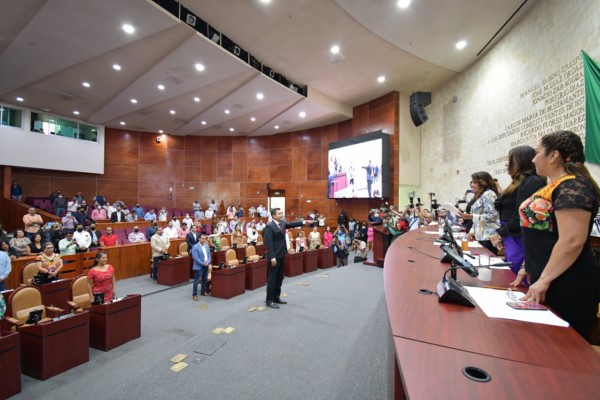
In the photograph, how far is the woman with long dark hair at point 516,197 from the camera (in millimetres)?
1715

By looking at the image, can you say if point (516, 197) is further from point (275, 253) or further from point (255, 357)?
point (275, 253)

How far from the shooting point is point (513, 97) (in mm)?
6223

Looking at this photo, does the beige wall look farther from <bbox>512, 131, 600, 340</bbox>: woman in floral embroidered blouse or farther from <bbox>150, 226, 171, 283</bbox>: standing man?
<bbox>150, 226, 171, 283</bbox>: standing man

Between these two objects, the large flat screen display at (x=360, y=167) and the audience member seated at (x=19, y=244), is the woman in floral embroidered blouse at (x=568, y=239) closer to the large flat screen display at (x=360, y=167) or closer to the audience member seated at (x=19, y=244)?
the audience member seated at (x=19, y=244)

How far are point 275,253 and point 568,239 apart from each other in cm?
375

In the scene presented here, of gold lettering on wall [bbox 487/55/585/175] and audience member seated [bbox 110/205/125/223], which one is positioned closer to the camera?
gold lettering on wall [bbox 487/55/585/175]

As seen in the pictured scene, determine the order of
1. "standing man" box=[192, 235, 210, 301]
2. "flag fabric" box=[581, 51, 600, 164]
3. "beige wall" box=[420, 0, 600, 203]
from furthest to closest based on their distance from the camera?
"standing man" box=[192, 235, 210, 301] → "beige wall" box=[420, 0, 600, 203] → "flag fabric" box=[581, 51, 600, 164]

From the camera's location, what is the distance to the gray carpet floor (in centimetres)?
230

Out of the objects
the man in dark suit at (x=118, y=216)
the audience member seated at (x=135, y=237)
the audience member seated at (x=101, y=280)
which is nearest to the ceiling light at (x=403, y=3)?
the audience member seated at (x=101, y=280)

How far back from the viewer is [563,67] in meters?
4.70

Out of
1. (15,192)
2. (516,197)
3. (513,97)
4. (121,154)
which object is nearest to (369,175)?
(513,97)

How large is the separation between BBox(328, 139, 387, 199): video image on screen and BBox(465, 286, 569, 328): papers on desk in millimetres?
9662

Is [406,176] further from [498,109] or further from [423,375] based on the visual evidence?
[423,375]

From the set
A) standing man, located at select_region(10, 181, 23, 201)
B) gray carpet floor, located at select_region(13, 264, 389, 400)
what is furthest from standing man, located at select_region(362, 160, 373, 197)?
standing man, located at select_region(10, 181, 23, 201)
